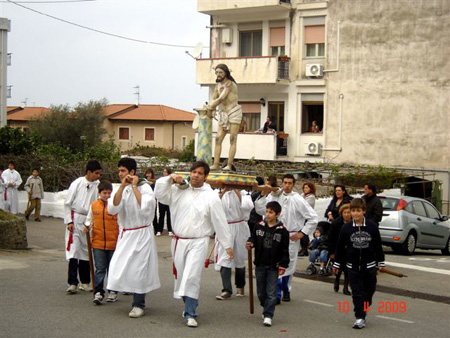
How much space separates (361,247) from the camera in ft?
32.9

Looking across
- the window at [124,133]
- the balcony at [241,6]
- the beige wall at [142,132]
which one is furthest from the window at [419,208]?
the window at [124,133]

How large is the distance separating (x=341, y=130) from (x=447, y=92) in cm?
467

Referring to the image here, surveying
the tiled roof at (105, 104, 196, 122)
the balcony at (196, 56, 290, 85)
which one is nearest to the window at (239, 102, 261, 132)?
the balcony at (196, 56, 290, 85)

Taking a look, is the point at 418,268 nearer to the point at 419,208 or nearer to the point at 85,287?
the point at 419,208

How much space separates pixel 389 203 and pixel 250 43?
1745 cm

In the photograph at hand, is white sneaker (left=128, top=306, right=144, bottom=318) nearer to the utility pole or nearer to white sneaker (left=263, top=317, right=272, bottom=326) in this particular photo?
white sneaker (left=263, top=317, right=272, bottom=326)

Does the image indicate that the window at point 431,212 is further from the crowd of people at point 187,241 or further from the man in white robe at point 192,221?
the man in white robe at point 192,221

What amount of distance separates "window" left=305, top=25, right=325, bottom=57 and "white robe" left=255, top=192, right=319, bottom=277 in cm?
2288

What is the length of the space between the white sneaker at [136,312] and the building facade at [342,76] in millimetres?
24036

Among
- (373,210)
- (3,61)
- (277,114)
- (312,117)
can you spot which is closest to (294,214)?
(373,210)

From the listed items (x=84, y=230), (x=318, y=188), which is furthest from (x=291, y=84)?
(x=84, y=230)

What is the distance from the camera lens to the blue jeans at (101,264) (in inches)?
420

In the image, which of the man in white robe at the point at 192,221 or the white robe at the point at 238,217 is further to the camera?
the white robe at the point at 238,217

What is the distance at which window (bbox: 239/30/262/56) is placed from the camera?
35594 mm
